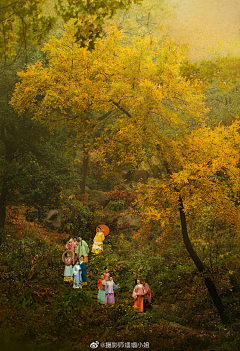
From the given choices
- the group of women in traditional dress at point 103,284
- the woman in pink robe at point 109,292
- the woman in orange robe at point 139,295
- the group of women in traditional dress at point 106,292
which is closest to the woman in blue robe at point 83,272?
the group of women in traditional dress at point 103,284

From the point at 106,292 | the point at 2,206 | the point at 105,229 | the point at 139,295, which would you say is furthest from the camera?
the point at 105,229

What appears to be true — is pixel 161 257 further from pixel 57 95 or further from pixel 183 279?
pixel 57 95

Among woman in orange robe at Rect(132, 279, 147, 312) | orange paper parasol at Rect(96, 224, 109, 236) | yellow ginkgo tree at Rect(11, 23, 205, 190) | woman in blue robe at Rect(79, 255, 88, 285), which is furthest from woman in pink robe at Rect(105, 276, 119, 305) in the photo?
orange paper parasol at Rect(96, 224, 109, 236)

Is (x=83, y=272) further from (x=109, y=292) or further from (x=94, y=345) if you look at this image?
(x=94, y=345)

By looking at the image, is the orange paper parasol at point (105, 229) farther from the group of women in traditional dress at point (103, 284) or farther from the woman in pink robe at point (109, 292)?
the woman in pink robe at point (109, 292)

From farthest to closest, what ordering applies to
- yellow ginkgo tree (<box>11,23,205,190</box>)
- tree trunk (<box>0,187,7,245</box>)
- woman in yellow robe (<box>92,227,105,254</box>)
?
1. woman in yellow robe (<box>92,227,105,254</box>)
2. tree trunk (<box>0,187,7,245</box>)
3. yellow ginkgo tree (<box>11,23,205,190</box>)

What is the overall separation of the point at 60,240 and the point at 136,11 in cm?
1969

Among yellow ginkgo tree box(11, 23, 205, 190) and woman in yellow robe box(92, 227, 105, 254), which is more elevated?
yellow ginkgo tree box(11, 23, 205, 190)

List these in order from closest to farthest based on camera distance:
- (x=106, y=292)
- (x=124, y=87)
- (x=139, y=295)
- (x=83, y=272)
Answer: (x=124, y=87) → (x=139, y=295) → (x=106, y=292) → (x=83, y=272)

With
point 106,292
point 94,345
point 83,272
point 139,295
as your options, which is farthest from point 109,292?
point 94,345

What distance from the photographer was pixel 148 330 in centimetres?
768

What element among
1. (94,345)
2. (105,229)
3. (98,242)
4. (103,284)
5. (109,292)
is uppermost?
(105,229)

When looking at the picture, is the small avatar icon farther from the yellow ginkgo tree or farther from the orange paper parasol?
the orange paper parasol

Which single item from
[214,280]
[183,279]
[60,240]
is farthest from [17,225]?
[214,280]
